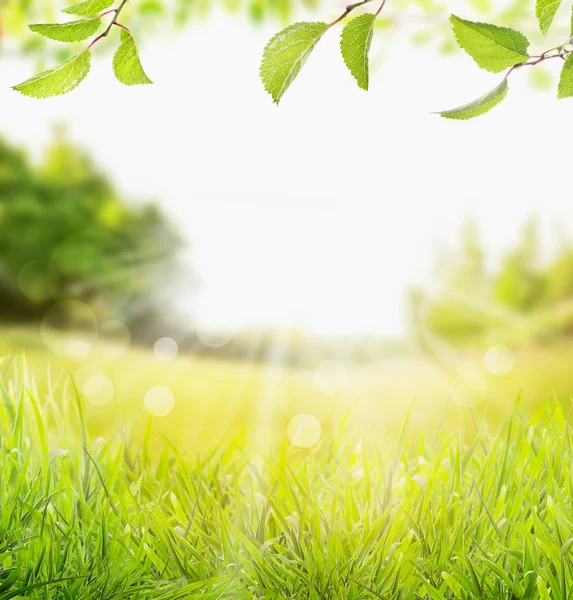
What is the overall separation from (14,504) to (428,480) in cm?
74

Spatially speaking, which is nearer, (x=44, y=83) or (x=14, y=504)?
(x=44, y=83)

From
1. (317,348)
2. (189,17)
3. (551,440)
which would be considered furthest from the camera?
(317,348)

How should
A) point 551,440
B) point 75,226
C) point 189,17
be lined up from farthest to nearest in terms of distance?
point 75,226
point 189,17
point 551,440

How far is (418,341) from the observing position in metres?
6.64

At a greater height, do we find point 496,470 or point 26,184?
point 26,184

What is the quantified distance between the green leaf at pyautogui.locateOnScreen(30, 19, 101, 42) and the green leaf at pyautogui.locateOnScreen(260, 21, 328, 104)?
0.18 metres

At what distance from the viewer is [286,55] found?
566 millimetres

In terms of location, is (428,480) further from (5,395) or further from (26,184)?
(26,184)

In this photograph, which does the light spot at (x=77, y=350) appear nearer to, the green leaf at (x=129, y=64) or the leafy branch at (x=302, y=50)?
the green leaf at (x=129, y=64)

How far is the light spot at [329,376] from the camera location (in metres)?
5.05

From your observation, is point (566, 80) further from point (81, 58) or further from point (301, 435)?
point (301, 435)

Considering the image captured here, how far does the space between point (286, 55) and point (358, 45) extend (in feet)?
0.23

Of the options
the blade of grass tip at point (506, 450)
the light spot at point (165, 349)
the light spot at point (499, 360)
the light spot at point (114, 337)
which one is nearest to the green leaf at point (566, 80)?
the blade of grass tip at point (506, 450)

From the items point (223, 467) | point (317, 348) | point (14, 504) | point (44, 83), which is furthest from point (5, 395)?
point (317, 348)
